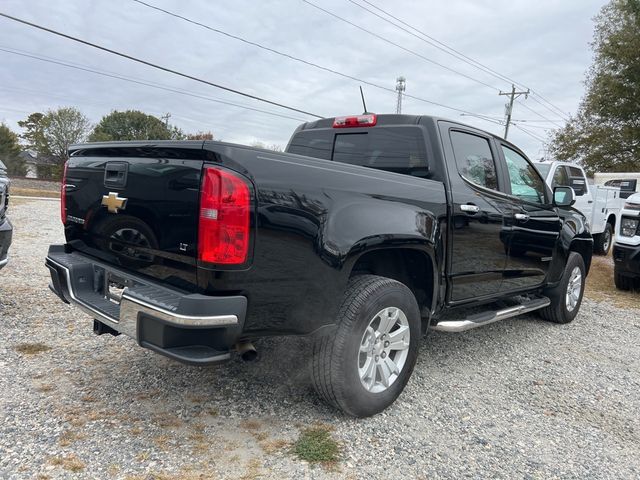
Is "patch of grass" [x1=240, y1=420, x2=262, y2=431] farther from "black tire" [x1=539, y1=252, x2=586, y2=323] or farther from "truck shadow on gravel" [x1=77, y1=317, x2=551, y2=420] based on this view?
"black tire" [x1=539, y1=252, x2=586, y2=323]

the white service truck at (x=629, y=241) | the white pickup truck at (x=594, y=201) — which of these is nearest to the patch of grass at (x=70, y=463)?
the white service truck at (x=629, y=241)

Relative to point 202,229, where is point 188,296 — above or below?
below

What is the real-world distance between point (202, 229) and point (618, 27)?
3109 centimetres

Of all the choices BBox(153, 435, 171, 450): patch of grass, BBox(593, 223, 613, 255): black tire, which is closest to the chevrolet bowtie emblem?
BBox(153, 435, 171, 450): patch of grass

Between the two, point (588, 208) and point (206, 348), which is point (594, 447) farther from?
point (588, 208)

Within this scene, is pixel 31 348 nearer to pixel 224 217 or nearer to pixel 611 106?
pixel 224 217

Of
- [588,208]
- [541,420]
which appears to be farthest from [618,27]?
[541,420]

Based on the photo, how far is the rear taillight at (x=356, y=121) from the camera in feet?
12.7

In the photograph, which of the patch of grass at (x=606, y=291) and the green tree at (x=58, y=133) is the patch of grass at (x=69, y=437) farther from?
the green tree at (x=58, y=133)

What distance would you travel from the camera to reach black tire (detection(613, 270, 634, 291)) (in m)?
7.50

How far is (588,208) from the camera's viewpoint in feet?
34.9

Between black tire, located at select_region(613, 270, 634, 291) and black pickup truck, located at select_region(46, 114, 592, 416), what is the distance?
450 cm

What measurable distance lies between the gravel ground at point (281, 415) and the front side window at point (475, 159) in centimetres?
152

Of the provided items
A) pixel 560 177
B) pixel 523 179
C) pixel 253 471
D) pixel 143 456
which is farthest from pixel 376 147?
pixel 560 177
